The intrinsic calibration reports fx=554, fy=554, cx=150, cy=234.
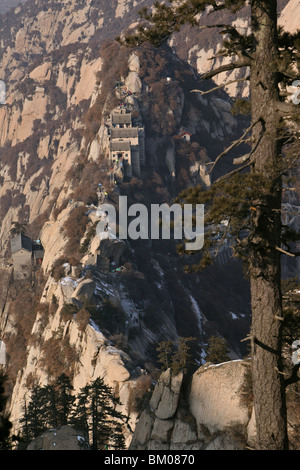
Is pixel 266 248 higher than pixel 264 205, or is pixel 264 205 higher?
pixel 264 205

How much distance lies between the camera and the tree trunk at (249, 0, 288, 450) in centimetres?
1330

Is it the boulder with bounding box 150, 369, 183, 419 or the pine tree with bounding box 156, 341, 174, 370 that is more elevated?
the pine tree with bounding box 156, 341, 174, 370

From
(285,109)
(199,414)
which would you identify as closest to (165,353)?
(199,414)

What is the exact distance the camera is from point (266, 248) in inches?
525

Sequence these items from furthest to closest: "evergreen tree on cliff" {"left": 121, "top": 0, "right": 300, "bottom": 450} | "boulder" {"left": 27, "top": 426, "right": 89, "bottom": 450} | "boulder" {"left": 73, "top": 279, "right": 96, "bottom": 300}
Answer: "boulder" {"left": 73, "top": 279, "right": 96, "bottom": 300} → "boulder" {"left": 27, "top": 426, "right": 89, "bottom": 450} → "evergreen tree on cliff" {"left": 121, "top": 0, "right": 300, "bottom": 450}

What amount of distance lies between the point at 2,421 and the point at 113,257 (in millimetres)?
58383

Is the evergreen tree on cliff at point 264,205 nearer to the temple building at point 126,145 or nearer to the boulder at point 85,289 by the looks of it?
the boulder at point 85,289

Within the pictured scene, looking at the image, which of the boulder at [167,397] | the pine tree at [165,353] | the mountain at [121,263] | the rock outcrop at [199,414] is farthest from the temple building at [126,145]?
the rock outcrop at [199,414]

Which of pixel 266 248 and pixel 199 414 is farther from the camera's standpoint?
pixel 199 414

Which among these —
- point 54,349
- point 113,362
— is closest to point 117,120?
point 54,349

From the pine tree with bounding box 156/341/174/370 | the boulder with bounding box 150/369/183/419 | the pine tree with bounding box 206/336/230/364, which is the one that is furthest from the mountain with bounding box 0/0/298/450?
the boulder with bounding box 150/369/183/419

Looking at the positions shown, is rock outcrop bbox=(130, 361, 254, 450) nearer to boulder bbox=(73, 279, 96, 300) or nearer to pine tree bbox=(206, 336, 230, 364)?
pine tree bbox=(206, 336, 230, 364)

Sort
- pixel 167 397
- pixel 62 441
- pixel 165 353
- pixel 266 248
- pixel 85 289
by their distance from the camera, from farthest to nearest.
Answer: pixel 85 289
pixel 165 353
pixel 167 397
pixel 62 441
pixel 266 248

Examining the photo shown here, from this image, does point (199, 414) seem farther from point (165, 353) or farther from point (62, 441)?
point (165, 353)
